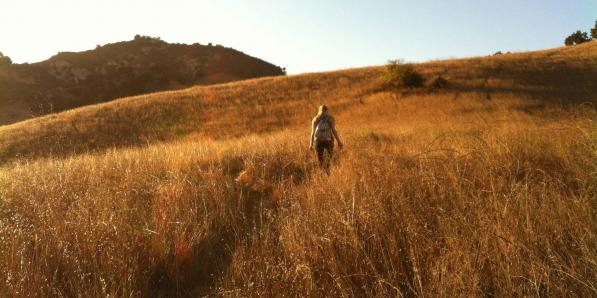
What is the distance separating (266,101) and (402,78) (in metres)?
9.87

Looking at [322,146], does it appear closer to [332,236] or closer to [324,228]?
[324,228]

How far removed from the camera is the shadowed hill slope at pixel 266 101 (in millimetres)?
20516

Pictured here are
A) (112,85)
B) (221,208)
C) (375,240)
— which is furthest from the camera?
(112,85)

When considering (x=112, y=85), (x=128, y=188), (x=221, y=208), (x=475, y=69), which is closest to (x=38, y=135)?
(x=128, y=188)

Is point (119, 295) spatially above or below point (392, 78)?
below

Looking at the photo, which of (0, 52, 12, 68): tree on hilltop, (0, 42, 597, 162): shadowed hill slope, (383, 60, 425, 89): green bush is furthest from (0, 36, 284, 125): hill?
(383, 60, 425, 89): green bush

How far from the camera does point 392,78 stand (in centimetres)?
2662

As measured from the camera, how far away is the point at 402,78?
2608cm

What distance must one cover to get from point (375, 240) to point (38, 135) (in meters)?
23.5

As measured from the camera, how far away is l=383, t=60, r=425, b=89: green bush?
2597 centimetres

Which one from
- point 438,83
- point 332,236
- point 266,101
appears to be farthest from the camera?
point 266,101

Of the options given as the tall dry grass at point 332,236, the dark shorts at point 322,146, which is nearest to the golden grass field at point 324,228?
the tall dry grass at point 332,236

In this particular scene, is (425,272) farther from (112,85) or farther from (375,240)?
(112,85)

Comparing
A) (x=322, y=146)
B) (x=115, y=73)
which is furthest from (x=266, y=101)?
(x=115, y=73)
